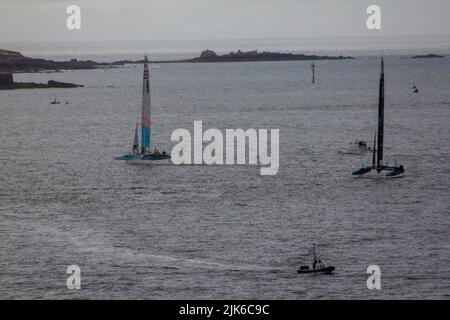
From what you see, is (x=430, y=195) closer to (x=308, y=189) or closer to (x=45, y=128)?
(x=308, y=189)

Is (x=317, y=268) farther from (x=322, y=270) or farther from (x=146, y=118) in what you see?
(x=146, y=118)

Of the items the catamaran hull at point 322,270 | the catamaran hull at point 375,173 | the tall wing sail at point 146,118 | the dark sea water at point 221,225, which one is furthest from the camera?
the tall wing sail at point 146,118

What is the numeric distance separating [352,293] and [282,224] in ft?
58.7

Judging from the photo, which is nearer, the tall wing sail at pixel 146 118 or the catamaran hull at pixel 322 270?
the catamaran hull at pixel 322 270

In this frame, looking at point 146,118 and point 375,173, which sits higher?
point 146,118

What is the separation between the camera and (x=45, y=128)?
158 metres

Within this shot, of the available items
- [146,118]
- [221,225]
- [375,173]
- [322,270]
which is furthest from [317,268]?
[146,118]

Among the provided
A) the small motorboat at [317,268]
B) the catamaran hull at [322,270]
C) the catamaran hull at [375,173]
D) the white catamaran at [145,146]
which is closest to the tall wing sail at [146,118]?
the white catamaran at [145,146]

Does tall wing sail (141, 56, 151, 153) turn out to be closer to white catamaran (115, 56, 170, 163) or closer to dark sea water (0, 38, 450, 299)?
white catamaran (115, 56, 170, 163)

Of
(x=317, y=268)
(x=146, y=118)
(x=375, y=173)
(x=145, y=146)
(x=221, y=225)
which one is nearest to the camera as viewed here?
(x=317, y=268)

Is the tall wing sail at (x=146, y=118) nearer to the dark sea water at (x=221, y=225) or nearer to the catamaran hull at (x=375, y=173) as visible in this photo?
the dark sea water at (x=221, y=225)

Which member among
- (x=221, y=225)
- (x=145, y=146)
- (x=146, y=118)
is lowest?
(x=221, y=225)

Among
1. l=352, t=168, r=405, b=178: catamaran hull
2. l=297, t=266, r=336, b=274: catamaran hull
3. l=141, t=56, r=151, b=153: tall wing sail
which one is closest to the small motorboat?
l=297, t=266, r=336, b=274: catamaran hull

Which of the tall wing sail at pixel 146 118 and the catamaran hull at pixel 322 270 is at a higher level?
the tall wing sail at pixel 146 118
